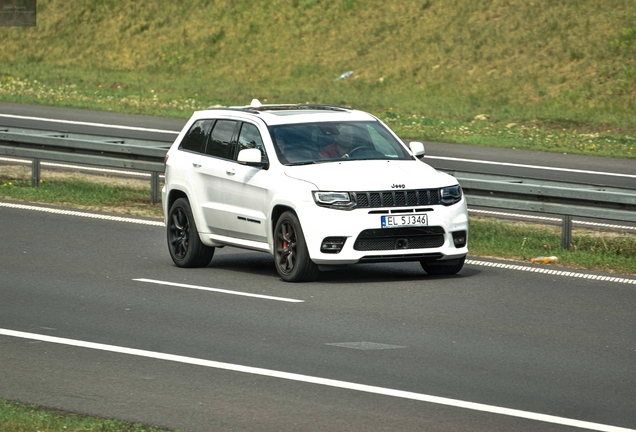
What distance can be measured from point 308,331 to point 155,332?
116 cm

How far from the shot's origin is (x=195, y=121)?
48.3 feet

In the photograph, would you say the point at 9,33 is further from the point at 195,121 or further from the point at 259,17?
the point at 195,121

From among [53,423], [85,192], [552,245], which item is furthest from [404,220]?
[85,192]

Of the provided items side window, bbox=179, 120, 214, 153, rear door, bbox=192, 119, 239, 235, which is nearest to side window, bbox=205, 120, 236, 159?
rear door, bbox=192, 119, 239, 235

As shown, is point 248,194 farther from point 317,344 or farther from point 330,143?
point 317,344

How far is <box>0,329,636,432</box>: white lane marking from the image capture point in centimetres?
759

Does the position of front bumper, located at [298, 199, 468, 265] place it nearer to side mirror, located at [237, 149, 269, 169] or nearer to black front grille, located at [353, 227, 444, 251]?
black front grille, located at [353, 227, 444, 251]

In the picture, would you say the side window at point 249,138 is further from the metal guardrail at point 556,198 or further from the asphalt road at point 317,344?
the metal guardrail at point 556,198

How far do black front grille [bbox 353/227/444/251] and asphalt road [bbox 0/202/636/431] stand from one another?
0.41m

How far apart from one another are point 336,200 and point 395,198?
0.55m

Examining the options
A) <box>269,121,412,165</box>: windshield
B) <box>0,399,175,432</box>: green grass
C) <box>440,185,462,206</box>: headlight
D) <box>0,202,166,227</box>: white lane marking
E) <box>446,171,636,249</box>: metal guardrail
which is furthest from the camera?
<box>0,202,166,227</box>: white lane marking

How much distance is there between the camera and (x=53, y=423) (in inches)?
294

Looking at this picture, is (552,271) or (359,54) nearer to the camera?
(552,271)

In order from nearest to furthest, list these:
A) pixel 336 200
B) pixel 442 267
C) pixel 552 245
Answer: pixel 336 200 → pixel 442 267 → pixel 552 245
